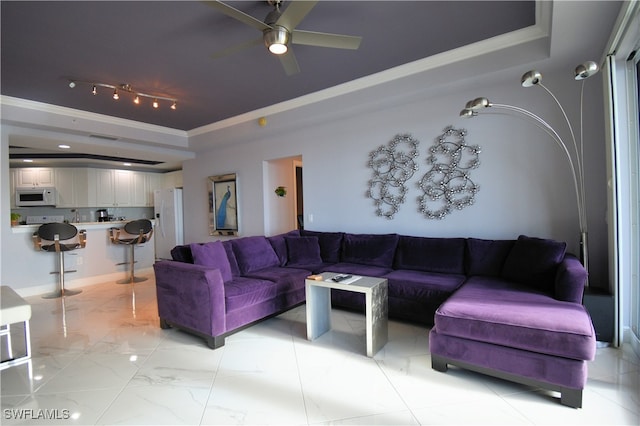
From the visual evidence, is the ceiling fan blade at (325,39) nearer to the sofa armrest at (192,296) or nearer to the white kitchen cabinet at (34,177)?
the sofa armrest at (192,296)

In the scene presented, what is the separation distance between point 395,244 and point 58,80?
445cm

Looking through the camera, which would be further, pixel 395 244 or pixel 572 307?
pixel 395 244

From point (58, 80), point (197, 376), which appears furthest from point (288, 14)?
point (58, 80)

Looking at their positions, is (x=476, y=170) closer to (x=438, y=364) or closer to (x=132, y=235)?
(x=438, y=364)

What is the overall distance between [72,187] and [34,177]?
2.41 feet

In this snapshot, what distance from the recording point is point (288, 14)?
80.0 inches

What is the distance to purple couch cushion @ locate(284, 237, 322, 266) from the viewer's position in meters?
4.14

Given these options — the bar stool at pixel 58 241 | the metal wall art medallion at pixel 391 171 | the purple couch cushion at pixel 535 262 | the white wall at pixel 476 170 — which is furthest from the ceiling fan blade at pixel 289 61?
the bar stool at pixel 58 241

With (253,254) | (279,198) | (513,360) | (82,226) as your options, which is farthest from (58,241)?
(513,360)

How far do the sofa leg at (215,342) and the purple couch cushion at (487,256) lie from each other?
8.50 feet

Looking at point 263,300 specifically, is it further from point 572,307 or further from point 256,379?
point 572,307

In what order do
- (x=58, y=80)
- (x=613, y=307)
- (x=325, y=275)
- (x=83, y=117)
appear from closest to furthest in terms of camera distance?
(x=613, y=307) → (x=325, y=275) → (x=58, y=80) → (x=83, y=117)

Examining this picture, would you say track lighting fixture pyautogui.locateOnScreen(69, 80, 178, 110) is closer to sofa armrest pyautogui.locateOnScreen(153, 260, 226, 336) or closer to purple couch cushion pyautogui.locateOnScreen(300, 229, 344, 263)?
sofa armrest pyautogui.locateOnScreen(153, 260, 226, 336)

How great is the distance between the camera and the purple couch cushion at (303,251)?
4.14 metres
